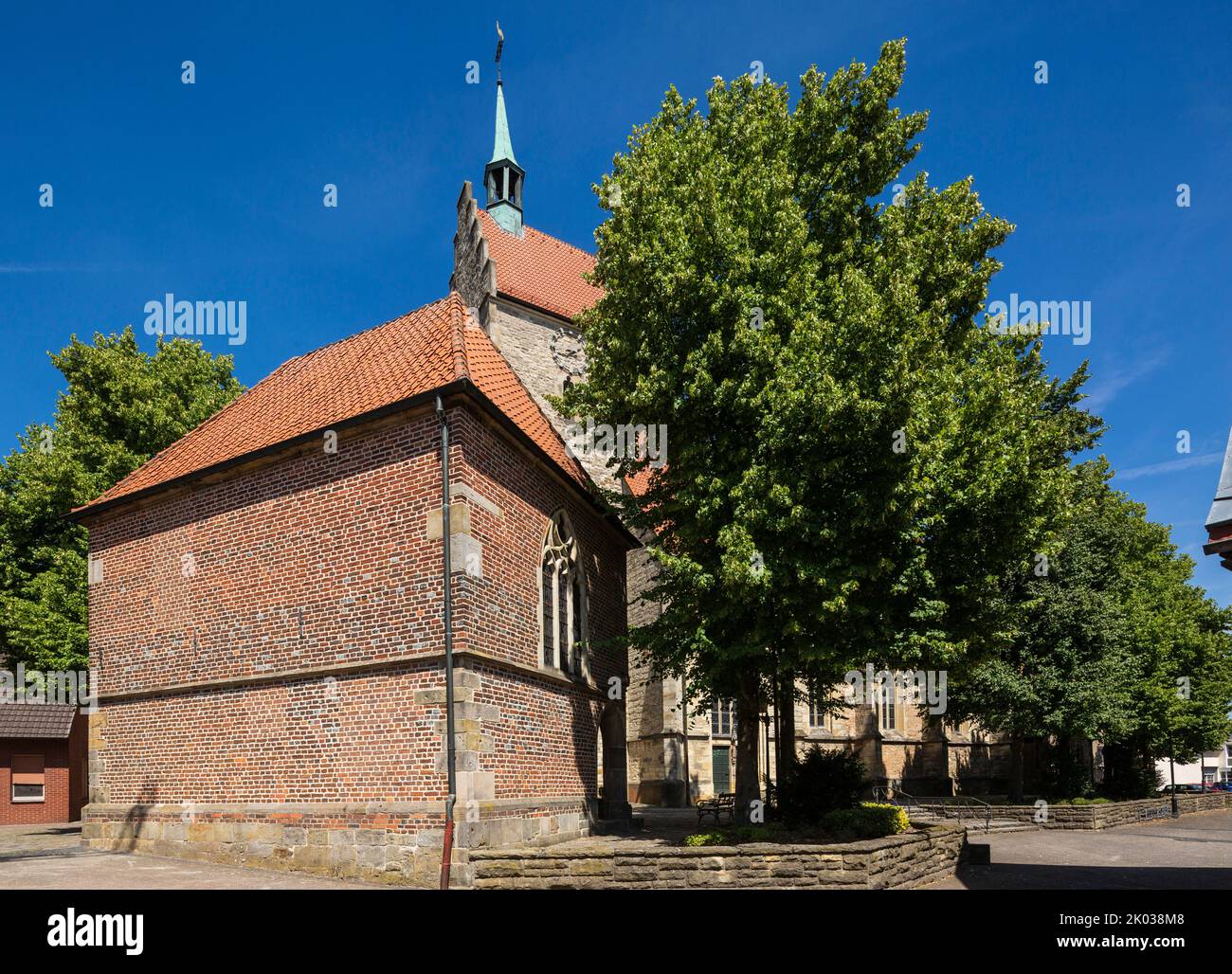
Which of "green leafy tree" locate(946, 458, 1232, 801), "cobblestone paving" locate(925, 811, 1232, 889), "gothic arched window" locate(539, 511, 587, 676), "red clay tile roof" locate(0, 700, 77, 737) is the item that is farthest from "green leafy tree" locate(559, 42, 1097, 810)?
"red clay tile roof" locate(0, 700, 77, 737)

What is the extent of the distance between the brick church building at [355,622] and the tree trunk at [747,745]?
3.10m

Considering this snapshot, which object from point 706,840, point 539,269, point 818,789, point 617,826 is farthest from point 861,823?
point 539,269

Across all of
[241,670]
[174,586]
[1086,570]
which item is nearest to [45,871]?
[241,670]

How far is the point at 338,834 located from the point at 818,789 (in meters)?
8.08

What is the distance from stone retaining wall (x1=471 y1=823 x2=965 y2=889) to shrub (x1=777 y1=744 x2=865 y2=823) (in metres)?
3.25

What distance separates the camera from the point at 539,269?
121 feet

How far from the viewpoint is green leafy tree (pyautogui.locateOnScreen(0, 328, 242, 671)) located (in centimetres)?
2377

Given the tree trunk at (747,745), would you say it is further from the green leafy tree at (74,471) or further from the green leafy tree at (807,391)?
the green leafy tree at (74,471)

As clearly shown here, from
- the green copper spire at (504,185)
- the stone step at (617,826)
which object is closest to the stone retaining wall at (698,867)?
the stone step at (617,826)

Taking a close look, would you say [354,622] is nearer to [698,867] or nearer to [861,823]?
[698,867]

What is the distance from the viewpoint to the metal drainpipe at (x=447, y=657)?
38.4 feet

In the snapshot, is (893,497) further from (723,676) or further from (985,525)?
(723,676)
